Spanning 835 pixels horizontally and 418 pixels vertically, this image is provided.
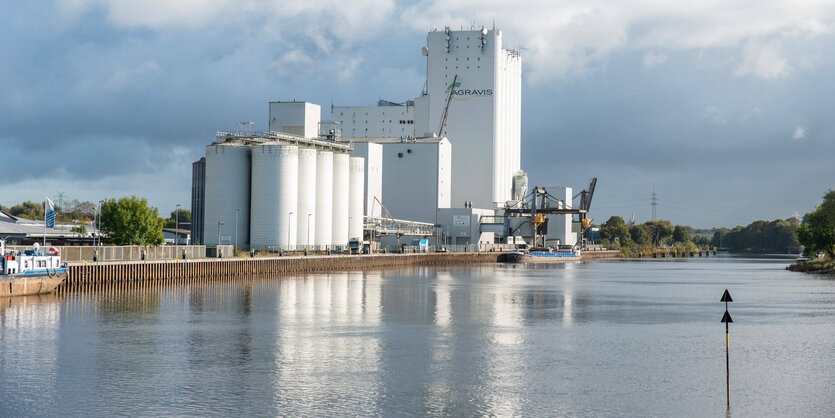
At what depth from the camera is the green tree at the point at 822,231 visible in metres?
94.8

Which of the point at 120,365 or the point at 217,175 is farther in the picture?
the point at 217,175

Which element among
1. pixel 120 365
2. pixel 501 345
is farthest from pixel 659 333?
pixel 120 365

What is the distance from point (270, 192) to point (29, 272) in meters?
37.6

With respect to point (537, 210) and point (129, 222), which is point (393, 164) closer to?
point (537, 210)

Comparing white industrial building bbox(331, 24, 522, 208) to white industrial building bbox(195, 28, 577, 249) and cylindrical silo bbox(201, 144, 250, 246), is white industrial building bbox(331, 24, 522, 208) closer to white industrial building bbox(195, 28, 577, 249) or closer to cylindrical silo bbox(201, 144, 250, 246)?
white industrial building bbox(195, 28, 577, 249)

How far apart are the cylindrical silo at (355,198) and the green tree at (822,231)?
52385 mm

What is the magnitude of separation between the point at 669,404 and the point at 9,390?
18.1 metres

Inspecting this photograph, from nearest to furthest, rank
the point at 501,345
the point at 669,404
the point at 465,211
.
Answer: the point at 669,404 < the point at 501,345 < the point at 465,211

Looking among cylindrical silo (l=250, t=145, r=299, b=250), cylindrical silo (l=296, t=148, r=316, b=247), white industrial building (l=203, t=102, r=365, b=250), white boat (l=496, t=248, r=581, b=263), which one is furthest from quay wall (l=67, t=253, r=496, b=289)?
white boat (l=496, t=248, r=581, b=263)

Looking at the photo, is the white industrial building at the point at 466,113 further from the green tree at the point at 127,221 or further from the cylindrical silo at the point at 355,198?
the green tree at the point at 127,221

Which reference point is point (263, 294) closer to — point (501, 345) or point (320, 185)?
point (501, 345)

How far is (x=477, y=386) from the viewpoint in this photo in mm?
26031

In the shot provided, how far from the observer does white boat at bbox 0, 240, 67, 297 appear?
49.2 meters

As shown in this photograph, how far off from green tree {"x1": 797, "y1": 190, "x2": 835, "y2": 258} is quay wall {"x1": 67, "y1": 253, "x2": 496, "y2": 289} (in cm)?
4864
